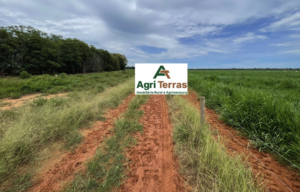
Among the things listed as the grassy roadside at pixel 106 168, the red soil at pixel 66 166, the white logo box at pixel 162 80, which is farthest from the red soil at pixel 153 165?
the white logo box at pixel 162 80

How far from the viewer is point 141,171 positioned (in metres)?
2.24

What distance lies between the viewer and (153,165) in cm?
241

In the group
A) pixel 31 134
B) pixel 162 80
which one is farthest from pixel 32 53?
pixel 31 134

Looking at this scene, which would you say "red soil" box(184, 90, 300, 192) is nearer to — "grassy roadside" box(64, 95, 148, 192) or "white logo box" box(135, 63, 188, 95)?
"grassy roadside" box(64, 95, 148, 192)

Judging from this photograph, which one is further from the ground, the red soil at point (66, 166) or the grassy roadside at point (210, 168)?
the grassy roadside at point (210, 168)

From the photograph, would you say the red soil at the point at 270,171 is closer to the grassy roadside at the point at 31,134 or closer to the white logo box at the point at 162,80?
the grassy roadside at the point at 31,134

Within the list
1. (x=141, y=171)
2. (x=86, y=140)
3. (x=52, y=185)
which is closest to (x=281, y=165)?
(x=141, y=171)

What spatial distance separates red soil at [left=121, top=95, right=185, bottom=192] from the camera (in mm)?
1953

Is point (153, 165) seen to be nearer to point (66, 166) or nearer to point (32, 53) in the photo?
point (66, 166)

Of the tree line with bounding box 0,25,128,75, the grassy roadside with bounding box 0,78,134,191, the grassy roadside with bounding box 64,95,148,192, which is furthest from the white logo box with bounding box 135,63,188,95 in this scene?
the tree line with bounding box 0,25,128,75

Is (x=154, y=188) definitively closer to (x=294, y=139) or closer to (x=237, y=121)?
(x=294, y=139)

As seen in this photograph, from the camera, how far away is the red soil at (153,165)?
1953mm

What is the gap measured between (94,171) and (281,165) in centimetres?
336

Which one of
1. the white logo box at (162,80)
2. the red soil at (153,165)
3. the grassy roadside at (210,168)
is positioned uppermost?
the white logo box at (162,80)
